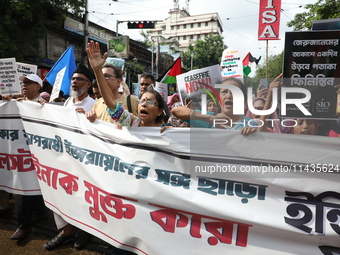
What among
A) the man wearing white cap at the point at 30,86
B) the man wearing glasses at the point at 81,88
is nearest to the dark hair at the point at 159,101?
the man wearing glasses at the point at 81,88

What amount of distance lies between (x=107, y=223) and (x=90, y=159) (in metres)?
0.54

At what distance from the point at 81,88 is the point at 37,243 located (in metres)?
1.62

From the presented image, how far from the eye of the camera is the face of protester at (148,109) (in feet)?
7.29

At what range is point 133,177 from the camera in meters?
2.07

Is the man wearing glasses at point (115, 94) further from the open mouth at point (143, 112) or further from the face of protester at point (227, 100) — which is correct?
the face of protester at point (227, 100)

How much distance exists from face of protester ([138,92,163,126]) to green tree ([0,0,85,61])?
33.8 ft

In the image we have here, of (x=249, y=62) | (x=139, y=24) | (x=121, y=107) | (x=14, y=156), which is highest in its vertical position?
(x=139, y=24)

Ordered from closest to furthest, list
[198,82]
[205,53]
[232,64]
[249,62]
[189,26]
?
[198,82]
[232,64]
[249,62]
[205,53]
[189,26]

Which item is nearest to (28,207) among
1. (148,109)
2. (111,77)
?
(111,77)

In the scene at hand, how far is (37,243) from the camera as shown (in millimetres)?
2689

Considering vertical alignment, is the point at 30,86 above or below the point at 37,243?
above

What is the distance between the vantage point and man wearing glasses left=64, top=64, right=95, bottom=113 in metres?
2.86

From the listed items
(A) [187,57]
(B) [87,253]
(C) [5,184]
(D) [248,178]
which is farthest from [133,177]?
(A) [187,57]

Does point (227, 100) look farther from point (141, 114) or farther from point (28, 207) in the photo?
point (28, 207)
